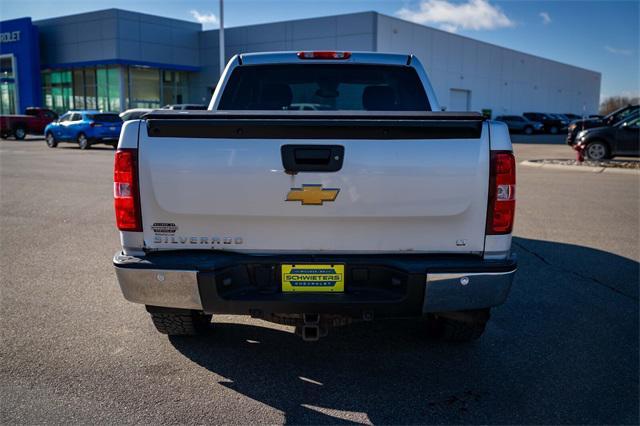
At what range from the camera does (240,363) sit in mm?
3730

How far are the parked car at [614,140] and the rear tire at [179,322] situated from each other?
61.3 feet

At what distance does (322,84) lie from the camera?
Answer: 509 cm

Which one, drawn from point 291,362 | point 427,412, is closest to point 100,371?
point 291,362

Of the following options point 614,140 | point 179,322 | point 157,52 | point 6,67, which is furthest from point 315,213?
point 6,67

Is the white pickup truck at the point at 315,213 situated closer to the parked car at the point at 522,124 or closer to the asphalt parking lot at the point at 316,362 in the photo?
the asphalt parking lot at the point at 316,362

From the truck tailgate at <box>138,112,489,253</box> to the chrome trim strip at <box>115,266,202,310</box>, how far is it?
344 mm

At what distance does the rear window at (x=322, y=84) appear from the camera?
499cm

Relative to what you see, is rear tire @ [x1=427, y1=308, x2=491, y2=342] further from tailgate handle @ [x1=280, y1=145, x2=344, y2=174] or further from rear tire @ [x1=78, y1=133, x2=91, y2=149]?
rear tire @ [x1=78, y1=133, x2=91, y2=149]

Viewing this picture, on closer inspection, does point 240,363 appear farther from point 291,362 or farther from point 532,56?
point 532,56

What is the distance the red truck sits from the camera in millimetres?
32031

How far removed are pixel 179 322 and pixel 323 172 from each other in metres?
1.62

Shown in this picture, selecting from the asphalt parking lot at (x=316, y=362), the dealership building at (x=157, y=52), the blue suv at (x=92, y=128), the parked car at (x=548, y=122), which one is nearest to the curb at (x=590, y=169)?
the asphalt parking lot at (x=316, y=362)

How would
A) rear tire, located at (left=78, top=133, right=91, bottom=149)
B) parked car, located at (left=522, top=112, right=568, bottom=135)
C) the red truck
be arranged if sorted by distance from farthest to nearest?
parked car, located at (left=522, top=112, right=568, bottom=135)
the red truck
rear tire, located at (left=78, top=133, right=91, bottom=149)

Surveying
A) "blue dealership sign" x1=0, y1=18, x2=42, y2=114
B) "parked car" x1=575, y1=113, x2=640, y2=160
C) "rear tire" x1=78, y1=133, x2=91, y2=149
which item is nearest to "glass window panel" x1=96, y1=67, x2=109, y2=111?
"blue dealership sign" x1=0, y1=18, x2=42, y2=114
